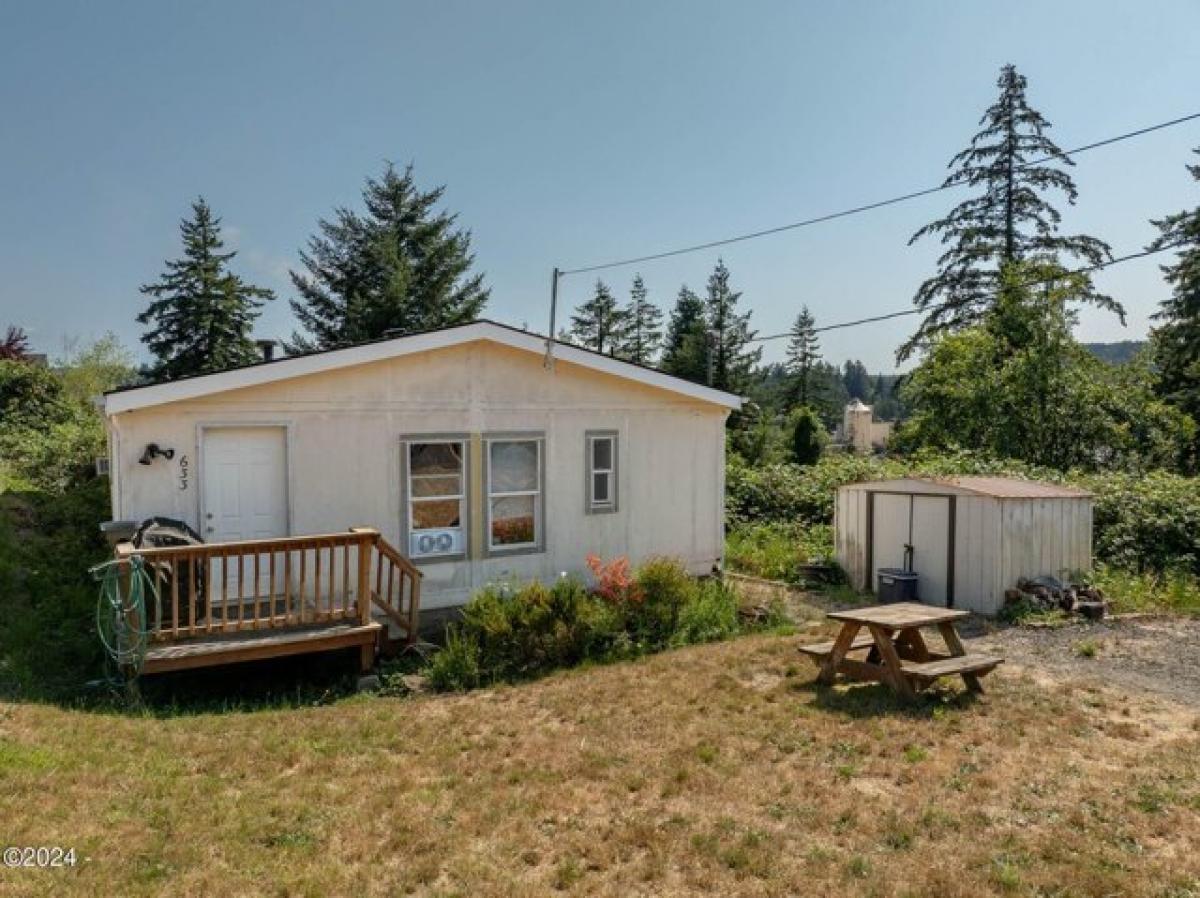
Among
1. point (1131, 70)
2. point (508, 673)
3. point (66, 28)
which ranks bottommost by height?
point (508, 673)

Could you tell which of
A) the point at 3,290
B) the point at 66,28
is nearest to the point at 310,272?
the point at 3,290

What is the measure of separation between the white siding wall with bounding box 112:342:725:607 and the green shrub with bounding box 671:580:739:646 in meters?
1.58

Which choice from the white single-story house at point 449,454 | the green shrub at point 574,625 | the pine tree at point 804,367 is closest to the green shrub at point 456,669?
the green shrub at point 574,625

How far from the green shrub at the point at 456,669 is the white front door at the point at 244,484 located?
2.33 meters

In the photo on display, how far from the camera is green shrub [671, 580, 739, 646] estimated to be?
8312 millimetres

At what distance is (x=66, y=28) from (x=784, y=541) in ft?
43.9

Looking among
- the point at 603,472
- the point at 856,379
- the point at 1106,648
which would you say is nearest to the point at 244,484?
the point at 603,472

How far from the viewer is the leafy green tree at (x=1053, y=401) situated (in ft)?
55.8

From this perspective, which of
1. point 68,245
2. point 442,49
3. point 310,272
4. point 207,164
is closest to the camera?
point 442,49

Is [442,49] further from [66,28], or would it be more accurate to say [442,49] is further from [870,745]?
[870,745]

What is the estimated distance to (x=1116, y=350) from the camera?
2636 centimetres

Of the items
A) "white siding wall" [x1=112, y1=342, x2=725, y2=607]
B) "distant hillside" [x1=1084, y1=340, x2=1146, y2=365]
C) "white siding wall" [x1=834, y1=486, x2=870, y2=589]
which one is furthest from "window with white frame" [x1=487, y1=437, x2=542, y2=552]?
"distant hillside" [x1=1084, y1=340, x2=1146, y2=365]

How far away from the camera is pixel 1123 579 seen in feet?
35.1

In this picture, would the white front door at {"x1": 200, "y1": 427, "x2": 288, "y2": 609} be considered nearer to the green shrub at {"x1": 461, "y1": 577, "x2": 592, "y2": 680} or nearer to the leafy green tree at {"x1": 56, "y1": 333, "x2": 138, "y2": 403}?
the green shrub at {"x1": 461, "y1": 577, "x2": 592, "y2": 680}
